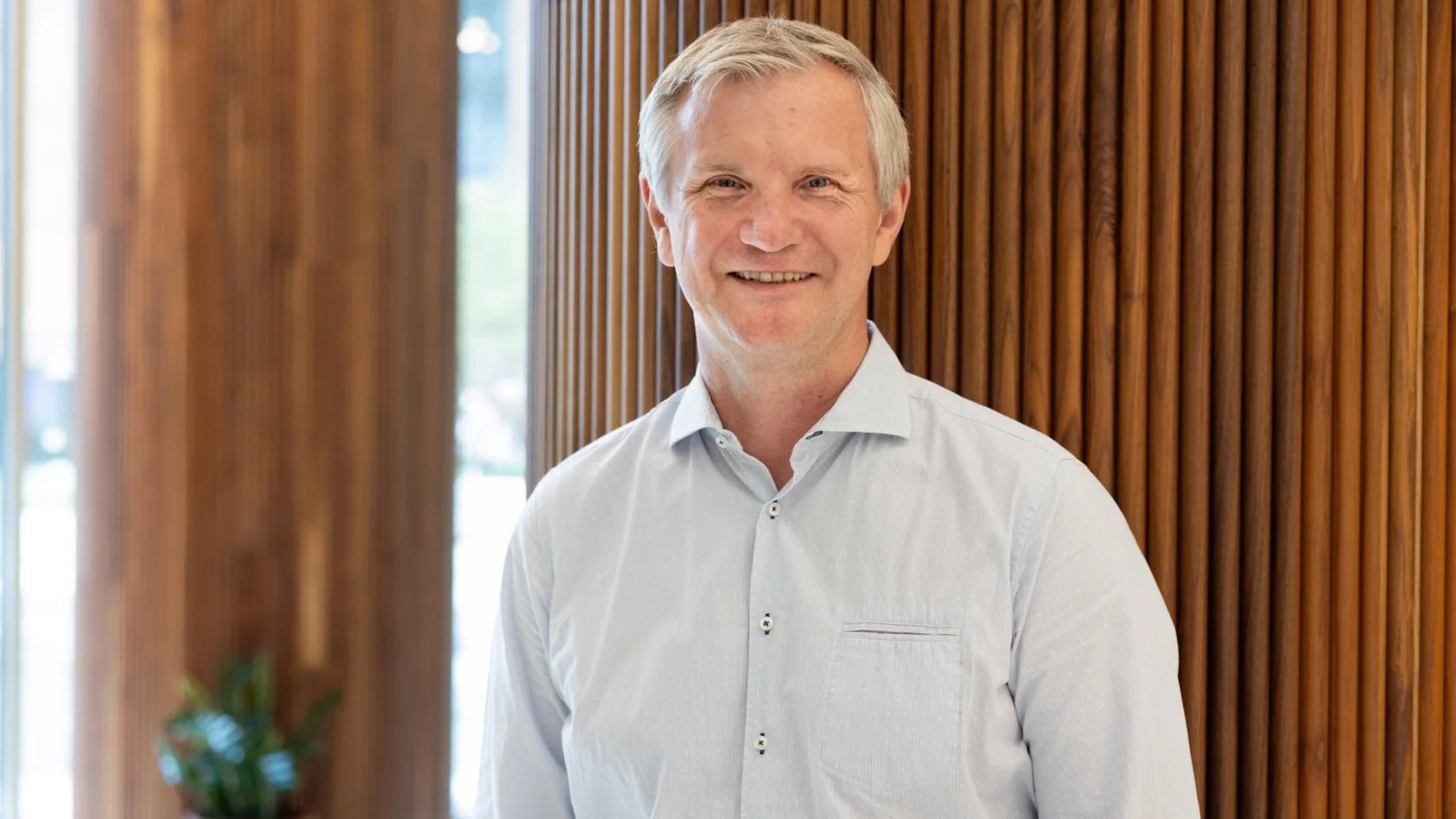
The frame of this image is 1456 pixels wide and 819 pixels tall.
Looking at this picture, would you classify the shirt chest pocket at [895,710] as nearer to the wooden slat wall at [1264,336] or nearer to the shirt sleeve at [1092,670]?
the shirt sleeve at [1092,670]

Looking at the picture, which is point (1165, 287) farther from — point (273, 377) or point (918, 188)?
point (273, 377)

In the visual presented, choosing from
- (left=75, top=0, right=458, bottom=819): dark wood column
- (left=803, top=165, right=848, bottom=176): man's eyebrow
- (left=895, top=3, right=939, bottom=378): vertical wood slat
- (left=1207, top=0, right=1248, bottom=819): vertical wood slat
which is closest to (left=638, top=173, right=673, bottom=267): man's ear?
(left=803, top=165, right=848, bottom=176): man's eyebrow

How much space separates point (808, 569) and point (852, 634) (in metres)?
0.09

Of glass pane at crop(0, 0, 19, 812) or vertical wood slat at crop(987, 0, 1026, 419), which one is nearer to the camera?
vertical wood slat at crop(987, 0, 1026, 419)

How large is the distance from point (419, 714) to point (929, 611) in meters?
2.85

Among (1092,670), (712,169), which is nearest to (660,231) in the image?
(712,169)

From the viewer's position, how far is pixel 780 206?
136 centimetres

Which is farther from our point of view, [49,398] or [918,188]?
[49,398]

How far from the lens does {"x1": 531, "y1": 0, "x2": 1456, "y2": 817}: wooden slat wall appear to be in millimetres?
1458

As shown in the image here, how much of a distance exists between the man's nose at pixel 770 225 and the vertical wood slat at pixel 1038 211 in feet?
1.13

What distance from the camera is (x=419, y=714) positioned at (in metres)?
3.80

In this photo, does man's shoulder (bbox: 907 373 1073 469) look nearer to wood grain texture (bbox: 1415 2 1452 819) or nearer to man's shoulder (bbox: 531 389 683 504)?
man's shoulder (bbox: 531 389 683 504)

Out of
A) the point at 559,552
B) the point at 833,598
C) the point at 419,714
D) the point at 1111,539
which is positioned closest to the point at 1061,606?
the point at 1111,539

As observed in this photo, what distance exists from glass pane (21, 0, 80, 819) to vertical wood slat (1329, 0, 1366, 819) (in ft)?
10.5
